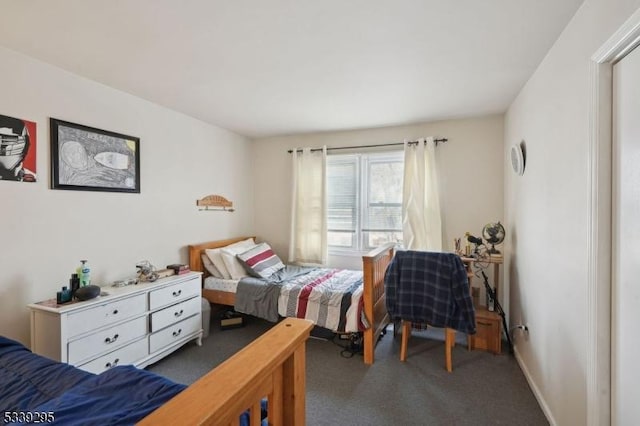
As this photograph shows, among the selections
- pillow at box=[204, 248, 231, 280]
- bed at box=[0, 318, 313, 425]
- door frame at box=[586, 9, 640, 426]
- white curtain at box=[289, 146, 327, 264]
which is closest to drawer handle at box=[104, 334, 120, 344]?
bed at box=[0, 318, 313, 425]

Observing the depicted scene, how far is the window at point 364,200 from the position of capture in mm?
3742

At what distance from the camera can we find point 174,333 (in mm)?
2607

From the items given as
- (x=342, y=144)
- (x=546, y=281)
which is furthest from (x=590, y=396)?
(x=342, y=144)

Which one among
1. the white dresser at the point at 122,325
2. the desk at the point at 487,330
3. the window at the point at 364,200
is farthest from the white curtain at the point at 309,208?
Result: the desk at the point at 487,330

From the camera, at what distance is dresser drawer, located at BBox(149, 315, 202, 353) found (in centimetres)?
244

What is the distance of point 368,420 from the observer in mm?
1877

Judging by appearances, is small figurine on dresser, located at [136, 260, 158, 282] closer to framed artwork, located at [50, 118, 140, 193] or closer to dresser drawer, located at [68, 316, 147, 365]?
dresser drawer, located at [68, 316, 147, 365]

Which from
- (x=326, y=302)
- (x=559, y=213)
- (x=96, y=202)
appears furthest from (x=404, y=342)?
(x=96, y=202)

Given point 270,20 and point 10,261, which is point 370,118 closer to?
point 270,20

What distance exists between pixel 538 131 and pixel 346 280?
A: 81.5 inches

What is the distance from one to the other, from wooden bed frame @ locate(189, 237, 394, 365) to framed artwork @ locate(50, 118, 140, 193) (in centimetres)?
101

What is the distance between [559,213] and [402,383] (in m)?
1.60

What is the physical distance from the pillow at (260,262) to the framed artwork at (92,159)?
128 centimetres

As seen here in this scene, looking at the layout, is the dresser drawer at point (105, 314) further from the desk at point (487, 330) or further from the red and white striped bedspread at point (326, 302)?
the desk at point (487, 330)
